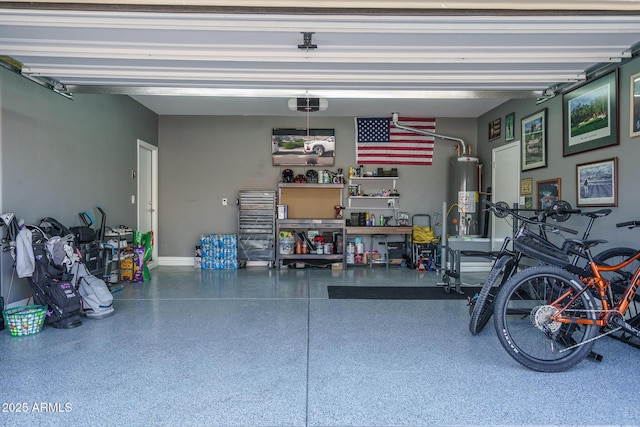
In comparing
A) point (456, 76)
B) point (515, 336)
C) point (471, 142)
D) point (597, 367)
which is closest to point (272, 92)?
point (456, 76)

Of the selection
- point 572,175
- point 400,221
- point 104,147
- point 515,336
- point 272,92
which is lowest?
point 515,336

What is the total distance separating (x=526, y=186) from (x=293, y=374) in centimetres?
483

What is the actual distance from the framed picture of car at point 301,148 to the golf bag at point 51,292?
4.62 m

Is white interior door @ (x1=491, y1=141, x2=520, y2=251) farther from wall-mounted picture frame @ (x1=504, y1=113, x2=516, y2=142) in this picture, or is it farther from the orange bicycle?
the orange bicycle

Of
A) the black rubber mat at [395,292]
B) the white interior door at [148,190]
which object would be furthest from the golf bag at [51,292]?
the white interior door at [148,190]

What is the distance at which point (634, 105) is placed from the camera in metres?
3.72

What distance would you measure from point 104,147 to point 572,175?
20.8ft

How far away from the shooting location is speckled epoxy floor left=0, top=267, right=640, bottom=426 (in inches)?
84.7

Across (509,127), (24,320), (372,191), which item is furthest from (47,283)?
(509,127)

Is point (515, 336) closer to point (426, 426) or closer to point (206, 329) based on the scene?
point (426, 426)

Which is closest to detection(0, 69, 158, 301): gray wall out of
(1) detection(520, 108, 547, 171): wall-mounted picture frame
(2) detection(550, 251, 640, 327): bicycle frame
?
(2) detection(550, 251, 640, 327): bicycle frame

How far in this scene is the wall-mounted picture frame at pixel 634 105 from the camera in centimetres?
366

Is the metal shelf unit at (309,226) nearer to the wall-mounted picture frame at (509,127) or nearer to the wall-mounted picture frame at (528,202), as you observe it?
the wall-mounted picture frame at (528,202)

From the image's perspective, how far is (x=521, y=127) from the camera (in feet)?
19.7
